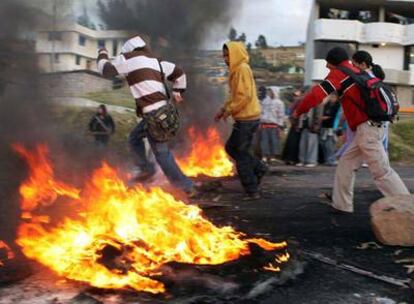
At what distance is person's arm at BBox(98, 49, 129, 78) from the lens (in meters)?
5.23

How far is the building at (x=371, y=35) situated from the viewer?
29.3m

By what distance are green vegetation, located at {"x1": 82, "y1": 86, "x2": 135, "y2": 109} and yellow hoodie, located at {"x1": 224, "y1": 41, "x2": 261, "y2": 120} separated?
1805 mm

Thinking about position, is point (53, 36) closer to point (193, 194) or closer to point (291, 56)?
point (193, 194)

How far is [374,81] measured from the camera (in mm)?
4688

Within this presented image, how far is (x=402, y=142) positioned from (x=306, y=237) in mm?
10563

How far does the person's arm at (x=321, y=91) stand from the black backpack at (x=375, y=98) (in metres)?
0.14

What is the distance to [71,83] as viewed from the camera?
18.4ft

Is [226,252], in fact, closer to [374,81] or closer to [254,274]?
[254,274]

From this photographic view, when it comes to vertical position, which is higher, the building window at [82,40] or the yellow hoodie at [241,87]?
the building window at [82,40]

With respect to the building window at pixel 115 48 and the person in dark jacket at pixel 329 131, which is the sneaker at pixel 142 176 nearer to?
the building window at pixel 115 48

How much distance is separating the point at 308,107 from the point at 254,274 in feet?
6.95

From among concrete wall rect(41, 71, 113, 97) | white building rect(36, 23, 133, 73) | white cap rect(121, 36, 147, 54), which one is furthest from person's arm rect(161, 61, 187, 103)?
concrete wall rect(41, 71, 113, 97)

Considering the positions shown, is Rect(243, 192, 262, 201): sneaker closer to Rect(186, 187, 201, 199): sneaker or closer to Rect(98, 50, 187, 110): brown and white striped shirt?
Rect(186, 187, 201, 199): sneaker

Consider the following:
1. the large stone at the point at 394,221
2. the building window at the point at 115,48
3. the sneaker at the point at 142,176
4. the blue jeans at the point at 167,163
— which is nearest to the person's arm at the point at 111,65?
the blue jeans at the point at 167,163
